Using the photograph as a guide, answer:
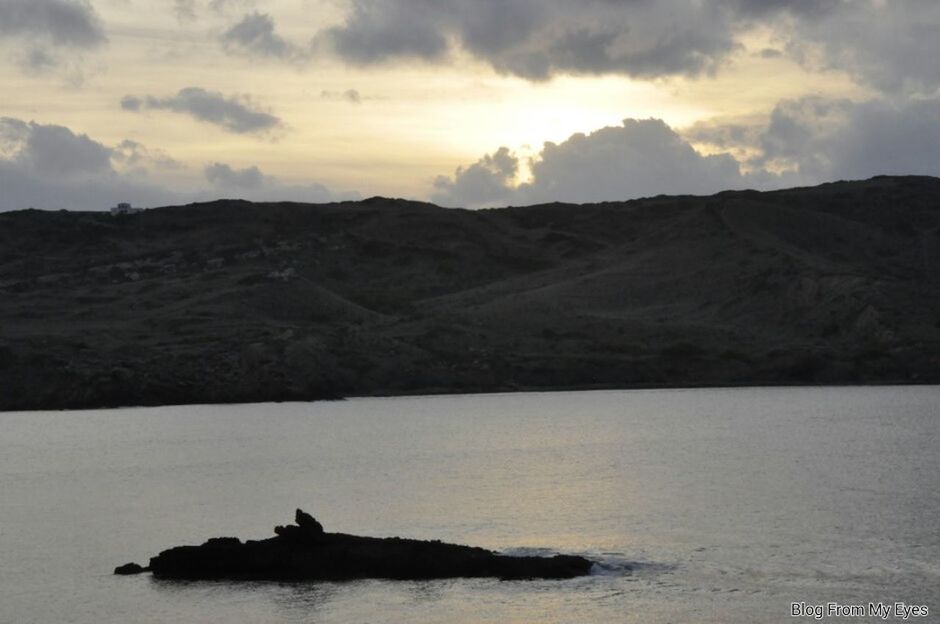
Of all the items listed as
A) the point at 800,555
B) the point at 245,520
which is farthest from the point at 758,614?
the point at 245,520

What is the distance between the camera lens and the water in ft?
153

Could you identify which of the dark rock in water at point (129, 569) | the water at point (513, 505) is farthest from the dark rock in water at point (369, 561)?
the dark rock in water at point (129, 569)

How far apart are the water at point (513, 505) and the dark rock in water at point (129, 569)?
3.63 ft

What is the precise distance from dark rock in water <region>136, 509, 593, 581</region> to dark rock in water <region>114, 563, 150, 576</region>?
5111mm

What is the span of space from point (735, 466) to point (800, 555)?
38.1m

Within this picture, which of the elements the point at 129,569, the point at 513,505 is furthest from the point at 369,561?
the point at 513,505

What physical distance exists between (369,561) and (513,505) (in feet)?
77.4

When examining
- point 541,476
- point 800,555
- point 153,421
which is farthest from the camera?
point 153,421

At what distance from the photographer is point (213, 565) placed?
50375mm

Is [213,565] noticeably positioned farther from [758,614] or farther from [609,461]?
[609,461]

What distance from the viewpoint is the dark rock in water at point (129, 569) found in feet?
176

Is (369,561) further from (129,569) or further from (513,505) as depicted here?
(513,505)

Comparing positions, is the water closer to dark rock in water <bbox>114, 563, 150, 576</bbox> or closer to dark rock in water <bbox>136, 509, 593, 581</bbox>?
dark rock in water <bbox>136, 509, 593, 581</bbox>

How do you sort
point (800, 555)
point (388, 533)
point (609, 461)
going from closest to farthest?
point (800, 555) < point (388, 533) < point (609, 461)
